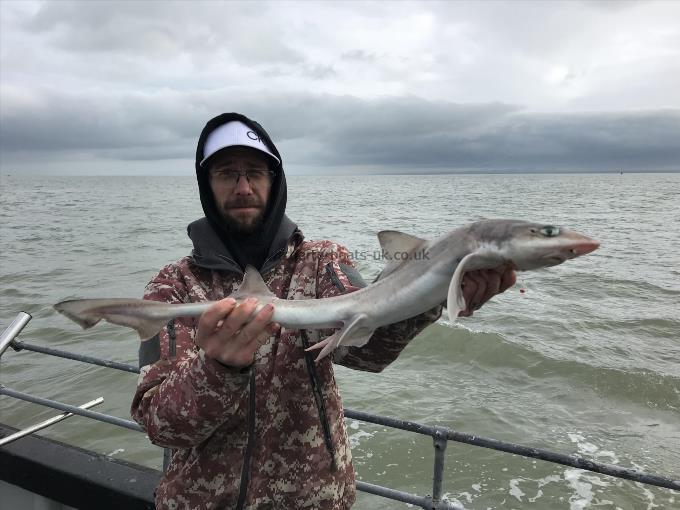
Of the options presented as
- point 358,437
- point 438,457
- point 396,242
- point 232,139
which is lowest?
point 358,437

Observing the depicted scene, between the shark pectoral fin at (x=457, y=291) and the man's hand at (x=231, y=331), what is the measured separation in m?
0.88

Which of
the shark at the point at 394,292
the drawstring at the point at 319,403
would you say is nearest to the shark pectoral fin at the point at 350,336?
the shark at the point at 394,292

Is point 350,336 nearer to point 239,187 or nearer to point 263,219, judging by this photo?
point 263,219

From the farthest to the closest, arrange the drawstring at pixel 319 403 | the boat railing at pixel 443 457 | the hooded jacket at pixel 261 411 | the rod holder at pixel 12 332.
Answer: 1. the rod holder at pixel 12 332
2. the drawstring at pixel 319 403
3. the boat railing at pixel 443 457
4. the hooded jacket at pixel 261 411

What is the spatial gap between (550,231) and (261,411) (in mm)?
1855

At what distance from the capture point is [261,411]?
283 centimetres

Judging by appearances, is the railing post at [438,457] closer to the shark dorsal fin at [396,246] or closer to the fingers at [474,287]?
the fingers at [474,287]

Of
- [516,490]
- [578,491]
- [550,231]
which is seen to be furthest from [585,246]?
[578,491]

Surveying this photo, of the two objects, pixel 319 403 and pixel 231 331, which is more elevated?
pixel 231 331

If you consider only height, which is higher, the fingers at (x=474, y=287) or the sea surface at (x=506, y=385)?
the fingers at (x=474, y=287)

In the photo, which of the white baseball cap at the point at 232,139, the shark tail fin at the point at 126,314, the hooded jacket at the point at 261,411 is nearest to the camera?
the shark tail fin at the point at 126,314

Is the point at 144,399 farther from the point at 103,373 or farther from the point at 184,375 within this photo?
the point at 103,373

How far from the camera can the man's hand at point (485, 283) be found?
8.07ft

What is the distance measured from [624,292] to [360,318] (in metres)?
17.0
